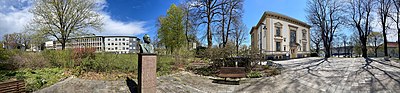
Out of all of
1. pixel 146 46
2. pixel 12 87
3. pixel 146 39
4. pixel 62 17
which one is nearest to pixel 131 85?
pixel 146 46

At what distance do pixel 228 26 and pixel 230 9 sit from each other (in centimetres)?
198

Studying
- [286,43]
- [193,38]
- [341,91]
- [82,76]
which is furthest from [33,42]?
[286,43]

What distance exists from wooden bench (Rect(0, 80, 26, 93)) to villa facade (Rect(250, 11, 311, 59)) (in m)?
23.7

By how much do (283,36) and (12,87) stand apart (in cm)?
3268

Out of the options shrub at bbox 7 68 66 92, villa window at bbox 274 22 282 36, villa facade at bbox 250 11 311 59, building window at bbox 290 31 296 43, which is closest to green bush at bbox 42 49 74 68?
shrub at bbox 7 68 66 92

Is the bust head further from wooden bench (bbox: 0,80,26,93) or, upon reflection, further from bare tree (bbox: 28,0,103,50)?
bare tree (bbox: 28,0,103,50)

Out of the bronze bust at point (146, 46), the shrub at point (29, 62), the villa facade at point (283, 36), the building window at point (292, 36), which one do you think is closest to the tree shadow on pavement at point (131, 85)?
the bronze bust at point (146, 46)

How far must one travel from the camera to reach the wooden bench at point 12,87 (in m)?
4.57

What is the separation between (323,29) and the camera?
83.0 ft

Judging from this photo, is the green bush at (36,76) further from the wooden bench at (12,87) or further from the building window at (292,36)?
the building window at (292,36)

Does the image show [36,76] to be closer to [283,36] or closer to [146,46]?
[146,46]

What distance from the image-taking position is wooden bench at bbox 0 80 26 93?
180 inches

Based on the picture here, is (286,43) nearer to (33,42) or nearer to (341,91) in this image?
(341,91)

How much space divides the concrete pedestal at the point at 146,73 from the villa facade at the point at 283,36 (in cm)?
2165
